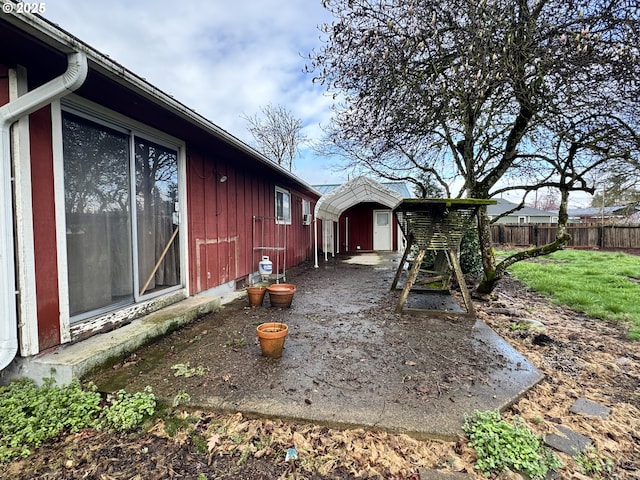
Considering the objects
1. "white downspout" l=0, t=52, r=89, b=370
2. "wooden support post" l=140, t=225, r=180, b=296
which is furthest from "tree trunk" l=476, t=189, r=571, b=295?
"white downspout" l=0, t=52, r=89, b=370

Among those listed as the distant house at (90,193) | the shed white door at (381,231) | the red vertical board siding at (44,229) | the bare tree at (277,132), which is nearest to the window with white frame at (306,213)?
the shed white door at (381,231)

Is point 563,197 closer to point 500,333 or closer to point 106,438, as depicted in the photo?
point 500,333

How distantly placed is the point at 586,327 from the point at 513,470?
134 inches

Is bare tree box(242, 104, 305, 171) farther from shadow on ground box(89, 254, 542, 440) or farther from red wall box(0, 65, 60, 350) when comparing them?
red wall box(0, 65, 60, 350)

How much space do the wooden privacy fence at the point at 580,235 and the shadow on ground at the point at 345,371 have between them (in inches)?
556

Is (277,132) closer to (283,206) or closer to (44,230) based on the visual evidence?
(283,206)

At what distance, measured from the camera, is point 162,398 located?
2107 millimetres

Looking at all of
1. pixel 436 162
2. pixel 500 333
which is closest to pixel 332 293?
pixel 500 333

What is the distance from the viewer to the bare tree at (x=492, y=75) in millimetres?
3316

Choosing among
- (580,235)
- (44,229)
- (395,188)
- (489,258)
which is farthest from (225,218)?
(580,235)

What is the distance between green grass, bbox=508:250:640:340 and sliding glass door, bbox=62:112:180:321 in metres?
5.56

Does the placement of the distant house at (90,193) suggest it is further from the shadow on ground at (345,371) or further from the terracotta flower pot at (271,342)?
the terracotta flower pot at (271,342)

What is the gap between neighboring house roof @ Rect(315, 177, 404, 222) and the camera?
828 centimetres

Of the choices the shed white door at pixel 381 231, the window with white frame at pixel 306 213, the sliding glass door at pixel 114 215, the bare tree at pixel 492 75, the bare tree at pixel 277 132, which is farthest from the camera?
the bare tree at pixel 277 132
